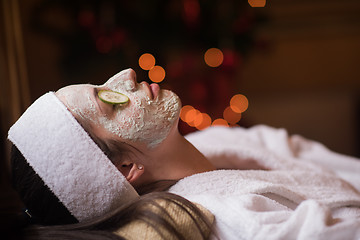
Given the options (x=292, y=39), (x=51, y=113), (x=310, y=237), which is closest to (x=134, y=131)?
(x=51, y=113)

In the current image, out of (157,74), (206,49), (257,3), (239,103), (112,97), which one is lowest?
(239,103)

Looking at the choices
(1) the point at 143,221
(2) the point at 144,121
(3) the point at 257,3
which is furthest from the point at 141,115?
(3) the point at 257,3

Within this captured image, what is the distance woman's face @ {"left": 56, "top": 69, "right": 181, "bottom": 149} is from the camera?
104 cm

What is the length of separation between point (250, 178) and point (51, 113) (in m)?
0.51

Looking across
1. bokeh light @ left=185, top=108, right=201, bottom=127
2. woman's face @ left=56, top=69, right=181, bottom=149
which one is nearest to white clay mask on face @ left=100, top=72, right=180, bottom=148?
woman's face @ left=56, top=69, right=181, bottom=149

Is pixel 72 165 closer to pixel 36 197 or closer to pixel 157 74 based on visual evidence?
pixel 36 197

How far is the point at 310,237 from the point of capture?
822 millimetres

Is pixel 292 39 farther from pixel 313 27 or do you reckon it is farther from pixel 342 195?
pixel 342 195

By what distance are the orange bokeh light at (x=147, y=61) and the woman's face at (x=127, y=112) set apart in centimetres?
160

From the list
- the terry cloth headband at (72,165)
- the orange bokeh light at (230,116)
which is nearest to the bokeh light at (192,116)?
the orange bokeh light at (230,116)

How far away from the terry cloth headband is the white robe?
198mm

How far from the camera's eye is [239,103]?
308 centimetres

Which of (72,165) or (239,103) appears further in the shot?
(239,103)

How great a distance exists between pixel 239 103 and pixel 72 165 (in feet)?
7.37
